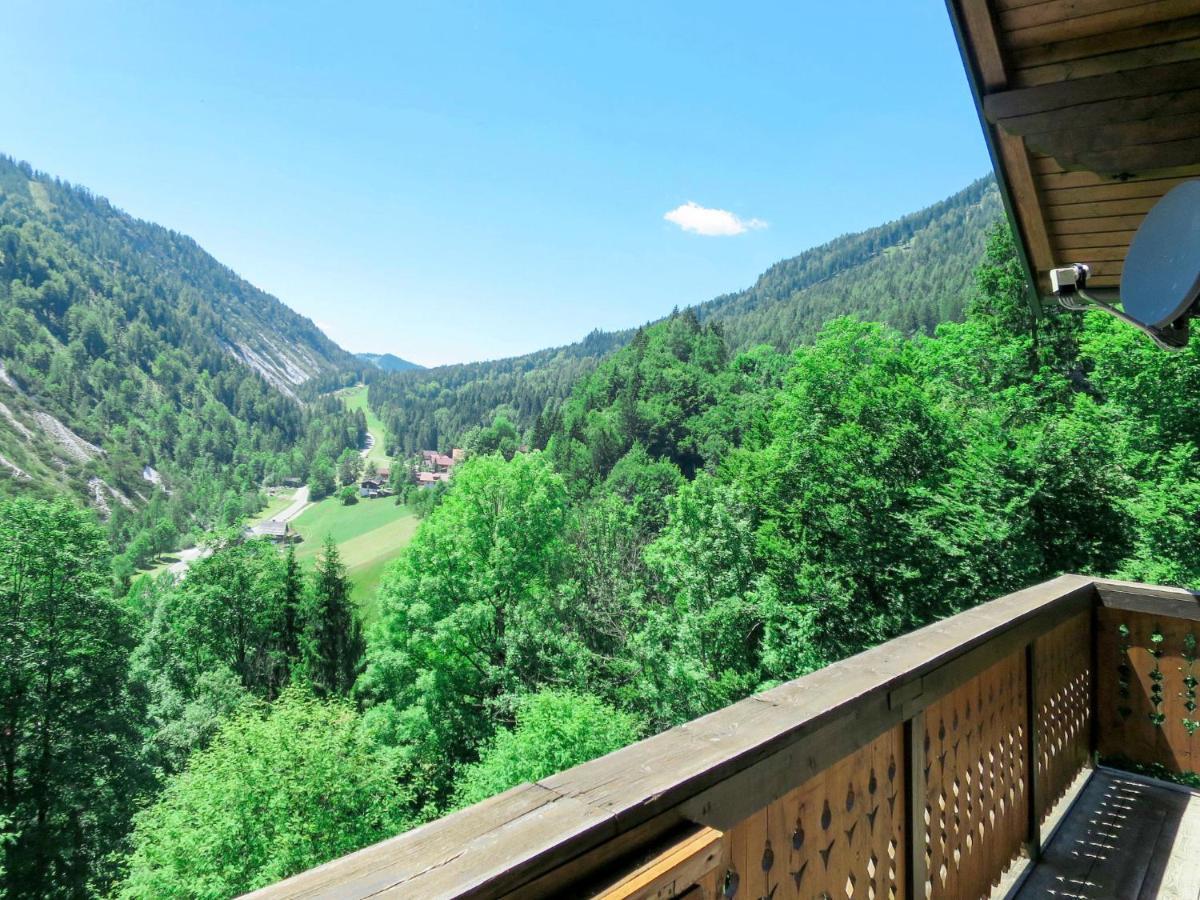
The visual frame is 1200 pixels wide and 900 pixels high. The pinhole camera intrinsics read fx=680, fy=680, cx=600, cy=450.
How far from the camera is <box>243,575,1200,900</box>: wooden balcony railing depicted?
0.89 meters

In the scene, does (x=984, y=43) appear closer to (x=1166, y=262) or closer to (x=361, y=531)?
(x=1166, y=262)

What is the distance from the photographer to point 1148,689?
352 cm

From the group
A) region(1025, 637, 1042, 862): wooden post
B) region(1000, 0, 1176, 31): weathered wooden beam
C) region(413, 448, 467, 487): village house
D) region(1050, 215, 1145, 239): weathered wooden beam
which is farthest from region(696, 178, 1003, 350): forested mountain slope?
region(413, 448, 467, 487): village house

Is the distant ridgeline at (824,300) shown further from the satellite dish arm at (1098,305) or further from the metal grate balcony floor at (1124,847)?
the metal grate balcony floor at (1124,847)

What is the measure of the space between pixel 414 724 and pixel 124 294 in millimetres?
204035

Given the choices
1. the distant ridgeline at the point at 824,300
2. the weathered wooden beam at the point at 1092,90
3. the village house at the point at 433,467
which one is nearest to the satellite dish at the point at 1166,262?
the weathered wooden beam at the point at 1092,90

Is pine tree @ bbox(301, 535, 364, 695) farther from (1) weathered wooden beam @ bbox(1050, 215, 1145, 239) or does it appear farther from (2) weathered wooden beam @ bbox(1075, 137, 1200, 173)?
(2) weathered wooden beam @ bbox(1075, 137, 1200, 173)

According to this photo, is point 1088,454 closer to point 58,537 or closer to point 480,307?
point 58,537

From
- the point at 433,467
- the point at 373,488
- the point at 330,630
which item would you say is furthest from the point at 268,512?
the point at 330,630

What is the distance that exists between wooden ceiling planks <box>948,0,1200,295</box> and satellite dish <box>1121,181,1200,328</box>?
1.12ft

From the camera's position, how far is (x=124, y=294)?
179 meters

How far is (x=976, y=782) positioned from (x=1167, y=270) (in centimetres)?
211

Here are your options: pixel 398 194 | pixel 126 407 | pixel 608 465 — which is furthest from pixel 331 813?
pixel 126 407

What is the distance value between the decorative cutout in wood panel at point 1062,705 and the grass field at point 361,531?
203ft
